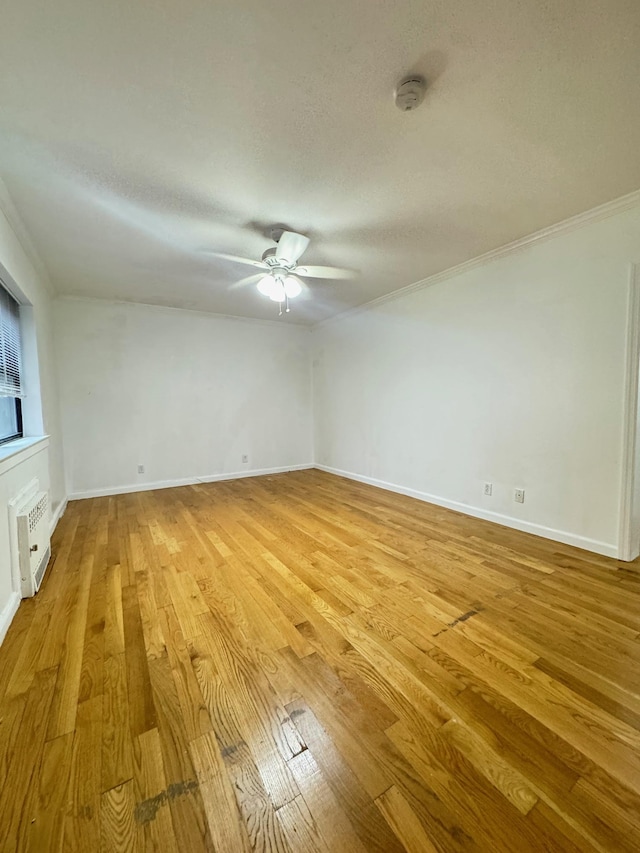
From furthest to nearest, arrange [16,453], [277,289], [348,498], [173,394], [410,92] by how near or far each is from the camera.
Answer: [173,394]
[348,498]
[277,289]
[16,453]
[410,92]

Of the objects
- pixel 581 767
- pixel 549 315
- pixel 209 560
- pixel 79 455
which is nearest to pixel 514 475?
pixel 549 315

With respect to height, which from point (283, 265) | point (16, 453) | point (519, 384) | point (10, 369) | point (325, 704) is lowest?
point (325, 704)

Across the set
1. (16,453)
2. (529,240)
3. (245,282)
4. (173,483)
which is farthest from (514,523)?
(173,483)

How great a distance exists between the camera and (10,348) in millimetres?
2566

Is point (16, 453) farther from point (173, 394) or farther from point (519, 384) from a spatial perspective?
point (519, 384)

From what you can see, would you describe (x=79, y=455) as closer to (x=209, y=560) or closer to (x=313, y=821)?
(x=209, y=560)

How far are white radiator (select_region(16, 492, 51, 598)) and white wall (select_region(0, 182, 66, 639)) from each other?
114 millimetres

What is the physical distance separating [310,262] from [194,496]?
120 inches

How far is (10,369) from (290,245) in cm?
236

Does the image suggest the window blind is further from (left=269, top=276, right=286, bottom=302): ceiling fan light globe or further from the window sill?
(left=269, top=276, right=286, bottom=302): ceiling fan light globe

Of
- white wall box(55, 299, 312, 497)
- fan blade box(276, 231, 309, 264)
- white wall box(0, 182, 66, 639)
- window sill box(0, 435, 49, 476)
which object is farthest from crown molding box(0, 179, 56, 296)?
fan blade box(276, 231, 309, 264)

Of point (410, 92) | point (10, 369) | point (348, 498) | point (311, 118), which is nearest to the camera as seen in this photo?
point (410, 92)

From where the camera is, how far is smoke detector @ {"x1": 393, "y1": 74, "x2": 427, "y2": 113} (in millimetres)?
1325

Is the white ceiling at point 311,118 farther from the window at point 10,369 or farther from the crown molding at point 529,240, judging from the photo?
the window at point 10,369
